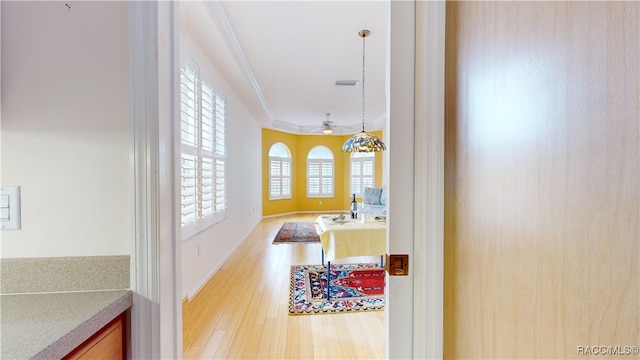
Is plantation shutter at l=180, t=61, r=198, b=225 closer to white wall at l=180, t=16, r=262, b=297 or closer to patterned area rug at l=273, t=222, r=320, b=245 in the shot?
white wall at l=180, t=16, r=262, b=297

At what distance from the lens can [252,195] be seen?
18.6ft

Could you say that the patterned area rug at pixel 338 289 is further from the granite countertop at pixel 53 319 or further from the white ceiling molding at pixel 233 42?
the white ceiling molding at pixel 233 42

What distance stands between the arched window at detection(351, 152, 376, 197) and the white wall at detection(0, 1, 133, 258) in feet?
24.7

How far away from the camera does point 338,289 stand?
2.81m

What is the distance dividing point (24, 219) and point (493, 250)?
4.49 ft

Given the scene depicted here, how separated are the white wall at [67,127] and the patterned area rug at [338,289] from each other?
1936 millimetres

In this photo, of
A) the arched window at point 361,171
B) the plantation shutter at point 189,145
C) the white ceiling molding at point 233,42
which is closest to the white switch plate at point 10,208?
the plantation shutter at point 189,145

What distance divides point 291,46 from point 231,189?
2259 millimetres

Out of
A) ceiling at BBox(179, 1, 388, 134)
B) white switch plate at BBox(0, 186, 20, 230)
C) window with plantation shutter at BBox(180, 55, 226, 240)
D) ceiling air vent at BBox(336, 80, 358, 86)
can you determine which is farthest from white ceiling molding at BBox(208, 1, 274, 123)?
white switch plate at BBox(0, 186, 20, 230)

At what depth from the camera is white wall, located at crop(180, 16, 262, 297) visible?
251cm

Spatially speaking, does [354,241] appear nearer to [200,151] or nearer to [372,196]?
[200,151]

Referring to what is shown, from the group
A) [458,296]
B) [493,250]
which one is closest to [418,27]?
[493,250]

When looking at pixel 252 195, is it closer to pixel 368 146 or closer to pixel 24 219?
pixel 368 146
